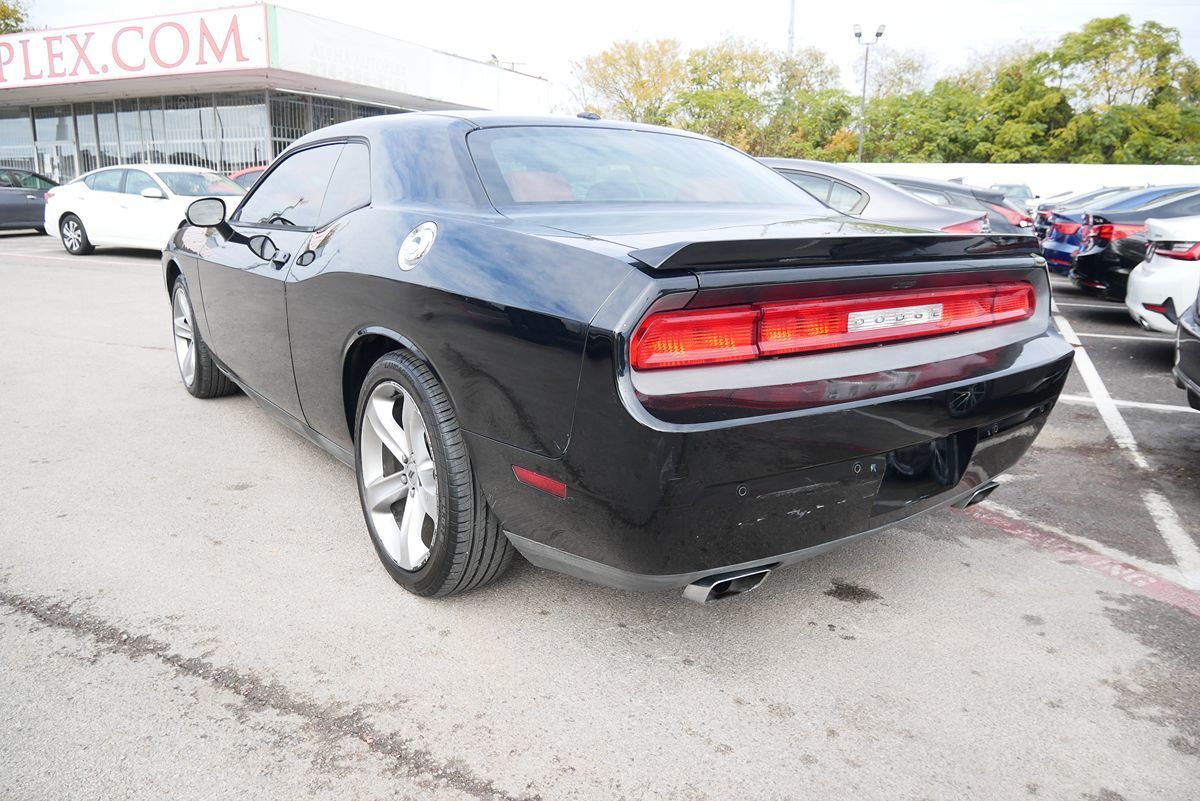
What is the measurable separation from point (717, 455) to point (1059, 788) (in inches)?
41.0

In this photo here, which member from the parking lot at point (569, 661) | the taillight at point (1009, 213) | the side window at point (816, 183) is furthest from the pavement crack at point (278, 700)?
the taillight at point (1009, 213)

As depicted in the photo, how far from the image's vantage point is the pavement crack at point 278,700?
6.31 feet

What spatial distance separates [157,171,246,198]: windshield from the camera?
1295 centimetres

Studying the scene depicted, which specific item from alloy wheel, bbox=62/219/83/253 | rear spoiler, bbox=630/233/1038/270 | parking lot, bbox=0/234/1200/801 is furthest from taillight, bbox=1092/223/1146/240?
alloy wheel, bbox=62/219/83/253

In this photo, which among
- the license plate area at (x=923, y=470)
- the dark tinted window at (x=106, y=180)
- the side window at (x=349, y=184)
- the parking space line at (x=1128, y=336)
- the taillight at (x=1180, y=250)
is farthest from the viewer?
the dark tinted window at (x=106, y=180)

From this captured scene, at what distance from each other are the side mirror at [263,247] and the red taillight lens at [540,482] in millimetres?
1846

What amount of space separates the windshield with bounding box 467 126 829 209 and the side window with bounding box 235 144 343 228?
2.75 feet

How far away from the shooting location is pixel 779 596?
2773mm

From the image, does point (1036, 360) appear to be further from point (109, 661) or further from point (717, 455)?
point (109, 661)

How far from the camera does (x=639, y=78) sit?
51562 millimetres

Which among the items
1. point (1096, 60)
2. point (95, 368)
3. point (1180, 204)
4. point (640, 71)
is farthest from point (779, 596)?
point (640, 71)

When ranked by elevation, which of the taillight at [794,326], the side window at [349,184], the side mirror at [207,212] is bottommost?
the taillight at [794,326]

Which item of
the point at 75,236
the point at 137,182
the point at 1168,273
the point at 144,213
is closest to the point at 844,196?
the point at 1168,273

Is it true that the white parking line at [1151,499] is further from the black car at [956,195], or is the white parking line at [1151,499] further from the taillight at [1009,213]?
the taillight at [1009,213]
